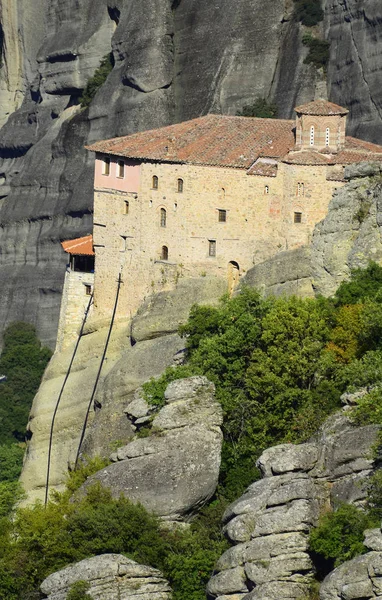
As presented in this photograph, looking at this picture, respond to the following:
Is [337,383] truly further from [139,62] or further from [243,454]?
[139,62]

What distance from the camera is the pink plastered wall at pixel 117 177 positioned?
74375 millimetres

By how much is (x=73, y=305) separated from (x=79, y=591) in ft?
76.1

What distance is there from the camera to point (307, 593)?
5428 cm

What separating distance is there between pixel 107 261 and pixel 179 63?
26995 mm

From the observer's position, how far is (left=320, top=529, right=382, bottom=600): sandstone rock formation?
50938 millimetres

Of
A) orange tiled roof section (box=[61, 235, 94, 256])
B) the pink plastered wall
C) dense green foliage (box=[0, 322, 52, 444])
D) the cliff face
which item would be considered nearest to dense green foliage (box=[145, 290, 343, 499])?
the pink plastered wall

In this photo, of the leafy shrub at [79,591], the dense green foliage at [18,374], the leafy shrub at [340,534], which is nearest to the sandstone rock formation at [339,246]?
the leafy shrub at [340,534]

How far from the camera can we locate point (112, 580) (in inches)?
2280

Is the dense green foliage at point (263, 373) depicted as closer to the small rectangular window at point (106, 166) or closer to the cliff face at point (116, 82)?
the small rectangular window at point (106, 166)

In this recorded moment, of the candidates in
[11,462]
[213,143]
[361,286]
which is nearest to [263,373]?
[361,286]

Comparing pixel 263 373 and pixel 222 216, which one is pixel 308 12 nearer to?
pixel 222 216

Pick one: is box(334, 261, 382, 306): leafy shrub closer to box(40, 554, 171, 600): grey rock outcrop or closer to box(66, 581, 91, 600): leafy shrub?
box(40, 554, 171, 600): grey rock outcrop

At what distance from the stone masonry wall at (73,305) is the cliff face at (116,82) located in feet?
49.2

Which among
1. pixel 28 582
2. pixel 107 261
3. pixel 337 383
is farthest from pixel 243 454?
pixel 107 261
